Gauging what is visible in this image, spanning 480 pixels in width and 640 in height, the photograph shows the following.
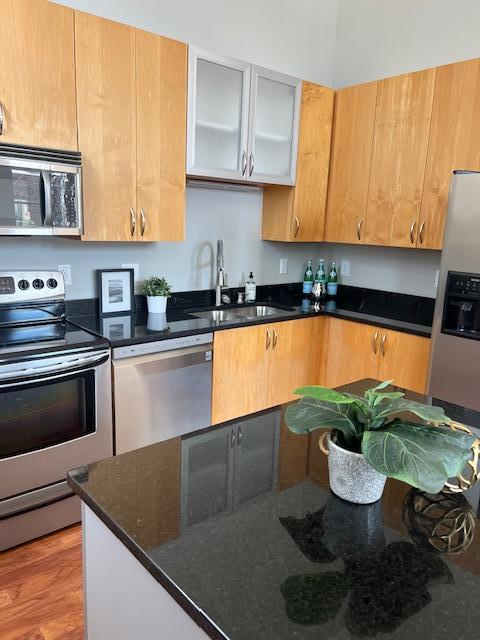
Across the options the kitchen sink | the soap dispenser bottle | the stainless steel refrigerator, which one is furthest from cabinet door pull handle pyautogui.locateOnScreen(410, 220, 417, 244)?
the soap dispenser bottle

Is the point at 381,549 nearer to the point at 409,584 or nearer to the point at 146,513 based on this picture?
the point at 409,584

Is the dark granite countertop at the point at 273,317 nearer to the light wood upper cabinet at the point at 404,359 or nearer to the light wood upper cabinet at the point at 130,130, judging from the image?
the light wood upper cabinet at the point at 404,359

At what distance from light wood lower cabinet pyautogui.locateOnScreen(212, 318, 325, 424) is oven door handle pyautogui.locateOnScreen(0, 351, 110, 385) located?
734mm

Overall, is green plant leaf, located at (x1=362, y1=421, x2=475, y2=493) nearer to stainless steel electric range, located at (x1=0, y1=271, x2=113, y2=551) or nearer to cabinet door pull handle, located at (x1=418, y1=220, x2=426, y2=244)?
stainless steel electric range, located at (x1=0, y1=271, x2=113, y2=551)

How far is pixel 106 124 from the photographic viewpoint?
2371mm

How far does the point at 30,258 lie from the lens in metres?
2.56

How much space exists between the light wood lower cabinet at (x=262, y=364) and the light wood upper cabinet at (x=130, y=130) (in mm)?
745

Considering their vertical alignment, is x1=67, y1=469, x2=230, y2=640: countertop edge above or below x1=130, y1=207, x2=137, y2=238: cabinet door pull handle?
below

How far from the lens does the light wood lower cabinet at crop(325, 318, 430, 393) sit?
2871 millimetres

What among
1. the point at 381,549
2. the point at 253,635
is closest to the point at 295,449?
the point at 381,549

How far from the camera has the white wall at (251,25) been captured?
2.76m

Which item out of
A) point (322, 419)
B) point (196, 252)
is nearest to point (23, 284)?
point (196, 252)

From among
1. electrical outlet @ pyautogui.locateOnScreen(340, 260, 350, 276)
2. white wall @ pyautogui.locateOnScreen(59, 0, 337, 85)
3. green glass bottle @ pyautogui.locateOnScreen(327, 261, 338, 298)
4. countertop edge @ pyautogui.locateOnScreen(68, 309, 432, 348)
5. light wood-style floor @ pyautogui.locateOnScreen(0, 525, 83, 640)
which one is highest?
white wall @ pyautogui.locateOnScreen(59, 0, 337, 85)

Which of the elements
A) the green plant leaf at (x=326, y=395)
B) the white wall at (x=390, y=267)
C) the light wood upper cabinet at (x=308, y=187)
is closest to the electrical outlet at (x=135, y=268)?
the light wood upper cabinet at (x=308, y=187)
